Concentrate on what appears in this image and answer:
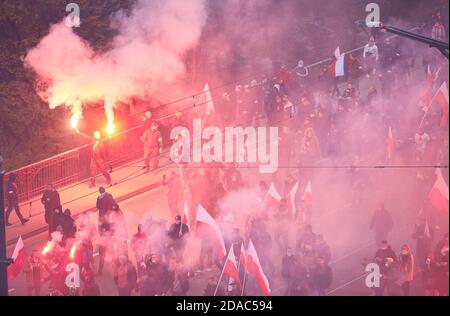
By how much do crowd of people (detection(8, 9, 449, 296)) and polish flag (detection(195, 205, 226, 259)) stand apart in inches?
6.9

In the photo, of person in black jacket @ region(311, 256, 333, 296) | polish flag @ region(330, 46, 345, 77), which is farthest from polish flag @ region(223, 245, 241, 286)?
polish flag @ region(330, 46, 345, 77)

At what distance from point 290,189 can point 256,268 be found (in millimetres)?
2408

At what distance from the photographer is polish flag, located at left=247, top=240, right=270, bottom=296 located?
41.0ft

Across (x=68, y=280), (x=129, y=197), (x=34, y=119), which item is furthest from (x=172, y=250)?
(x=34, y=119)

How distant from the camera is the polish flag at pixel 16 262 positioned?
1316 cm

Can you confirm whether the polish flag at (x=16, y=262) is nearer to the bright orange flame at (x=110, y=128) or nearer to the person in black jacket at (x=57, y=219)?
the person in black jacket at (x=57, y=219)

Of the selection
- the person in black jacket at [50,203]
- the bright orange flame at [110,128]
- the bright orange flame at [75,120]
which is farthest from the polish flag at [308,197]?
the bright orange flame at [75,120]

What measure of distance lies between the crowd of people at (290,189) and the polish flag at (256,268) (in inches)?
12.6

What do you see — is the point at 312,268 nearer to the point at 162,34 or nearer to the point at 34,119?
the point at 162,34

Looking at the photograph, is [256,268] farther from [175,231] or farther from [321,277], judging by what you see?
[175,231]

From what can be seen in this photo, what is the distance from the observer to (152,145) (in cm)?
1620

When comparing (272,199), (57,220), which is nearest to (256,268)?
(272,199)
